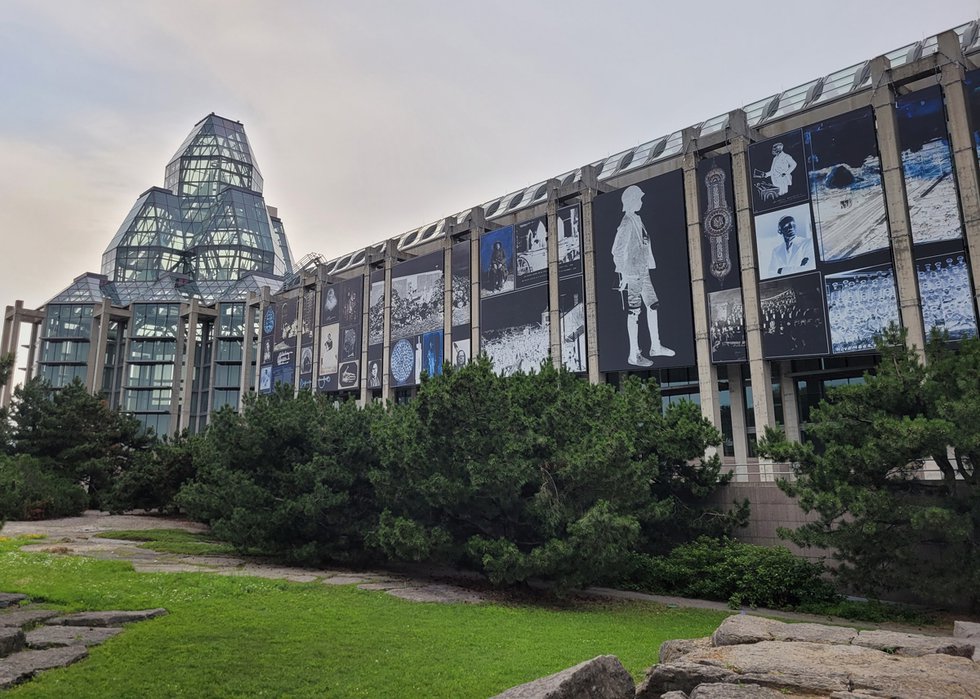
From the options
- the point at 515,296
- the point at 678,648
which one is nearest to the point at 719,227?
the point at 515,296

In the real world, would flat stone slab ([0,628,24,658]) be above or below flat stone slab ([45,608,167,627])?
above

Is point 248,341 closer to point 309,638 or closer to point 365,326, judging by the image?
point 365,326

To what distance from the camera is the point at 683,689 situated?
6.68 meters

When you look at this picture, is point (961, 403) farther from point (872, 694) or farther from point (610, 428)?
point (872, 694)

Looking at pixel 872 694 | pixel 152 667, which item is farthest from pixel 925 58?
pixel 152 667

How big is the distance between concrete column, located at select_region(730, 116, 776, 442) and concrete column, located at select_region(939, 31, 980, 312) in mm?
8213

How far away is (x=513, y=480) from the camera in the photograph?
15914 mm

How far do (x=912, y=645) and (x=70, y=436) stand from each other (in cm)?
3611

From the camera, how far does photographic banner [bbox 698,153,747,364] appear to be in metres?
32.5

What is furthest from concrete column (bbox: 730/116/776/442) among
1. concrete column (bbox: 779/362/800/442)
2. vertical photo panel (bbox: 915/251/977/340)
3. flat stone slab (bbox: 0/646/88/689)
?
flat stone slab (bbox: 0/646/88/689)

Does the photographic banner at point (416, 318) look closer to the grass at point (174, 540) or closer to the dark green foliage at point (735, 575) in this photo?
the grass at point (174, 540)

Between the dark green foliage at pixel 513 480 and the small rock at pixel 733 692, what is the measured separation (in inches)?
362

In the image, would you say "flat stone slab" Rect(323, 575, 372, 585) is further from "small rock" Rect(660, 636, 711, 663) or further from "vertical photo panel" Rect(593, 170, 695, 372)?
"vertical photo panel" Rect(593, 170, 695, 372)

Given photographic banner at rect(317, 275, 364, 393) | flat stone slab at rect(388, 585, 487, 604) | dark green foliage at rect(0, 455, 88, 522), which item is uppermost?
photographic banner at rect(317, 275, 364, 393)
